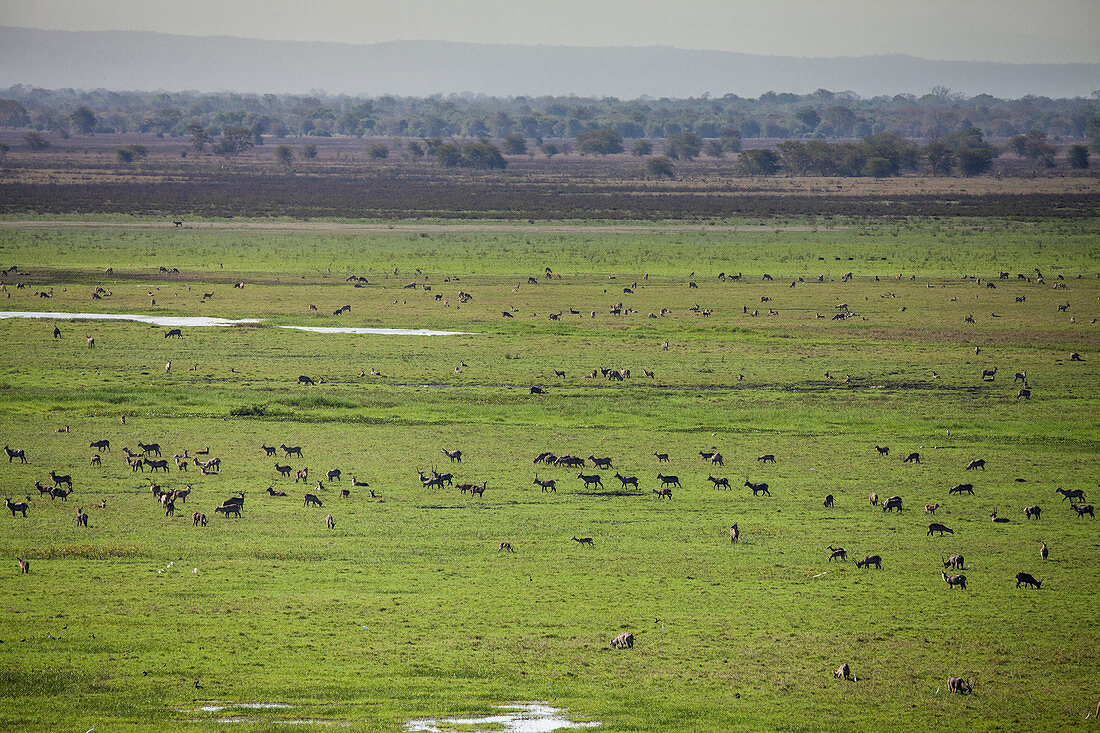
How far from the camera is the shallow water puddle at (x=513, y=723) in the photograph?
16297mm

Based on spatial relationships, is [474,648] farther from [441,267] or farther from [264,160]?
[264,160]

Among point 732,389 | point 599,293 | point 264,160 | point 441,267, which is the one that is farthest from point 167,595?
point 264,160

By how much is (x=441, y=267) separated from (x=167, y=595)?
55286 millimetres

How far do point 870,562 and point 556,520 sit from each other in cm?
750

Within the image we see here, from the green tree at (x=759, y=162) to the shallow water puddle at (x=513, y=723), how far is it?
162738 mm

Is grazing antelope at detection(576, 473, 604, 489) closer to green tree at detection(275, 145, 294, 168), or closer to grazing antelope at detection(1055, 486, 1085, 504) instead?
grazing antelope at detection(1055, 486, 1085, 504)

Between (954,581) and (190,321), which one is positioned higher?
(190,321)

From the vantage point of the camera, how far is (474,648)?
19266mm

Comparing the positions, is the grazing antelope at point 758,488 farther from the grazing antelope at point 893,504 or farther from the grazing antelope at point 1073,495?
the grazing antelope at point 1073,495

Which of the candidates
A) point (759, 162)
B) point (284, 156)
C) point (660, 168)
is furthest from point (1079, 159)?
point (284, 156)

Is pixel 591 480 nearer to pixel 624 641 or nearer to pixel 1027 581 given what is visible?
pixel 624 641

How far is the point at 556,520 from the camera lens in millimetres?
27312

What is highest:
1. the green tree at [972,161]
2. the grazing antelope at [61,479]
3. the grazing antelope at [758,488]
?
the green tree at [972,161]

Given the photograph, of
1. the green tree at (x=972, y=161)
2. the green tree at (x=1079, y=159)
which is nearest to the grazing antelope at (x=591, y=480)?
the green tree at (x=972, y=161)
